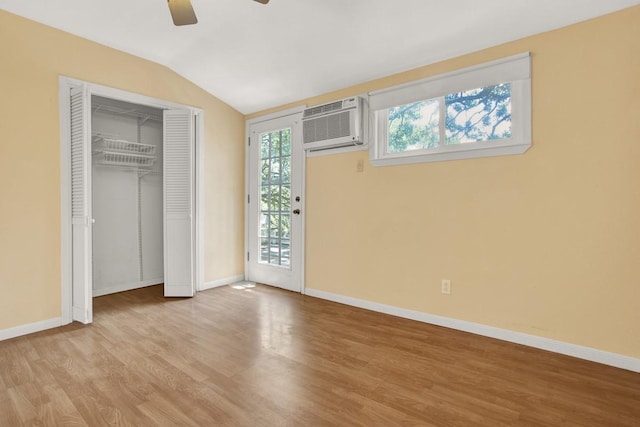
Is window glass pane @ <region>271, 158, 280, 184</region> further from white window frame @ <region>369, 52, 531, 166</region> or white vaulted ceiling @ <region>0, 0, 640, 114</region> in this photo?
white window frame @ <region>369, 52, 531, 166</region>

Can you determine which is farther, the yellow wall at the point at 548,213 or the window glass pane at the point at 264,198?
the window glass pane at the point at 264,198

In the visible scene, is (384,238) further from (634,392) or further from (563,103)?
(634,392)

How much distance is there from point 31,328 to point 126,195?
1.87 meters

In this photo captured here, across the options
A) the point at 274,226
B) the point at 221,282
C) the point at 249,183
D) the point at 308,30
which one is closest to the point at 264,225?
the point at 274,226

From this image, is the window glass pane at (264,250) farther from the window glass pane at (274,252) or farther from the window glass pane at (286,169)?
the window glass pane at (286,169)

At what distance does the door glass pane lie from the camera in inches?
163

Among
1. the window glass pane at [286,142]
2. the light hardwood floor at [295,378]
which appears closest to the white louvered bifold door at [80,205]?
the light hardwood floor at [295,378]

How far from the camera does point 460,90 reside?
278 centimetres

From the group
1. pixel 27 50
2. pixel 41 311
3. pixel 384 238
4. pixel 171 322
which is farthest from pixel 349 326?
pixel 27 50

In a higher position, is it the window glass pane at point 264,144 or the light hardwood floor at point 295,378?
the window glass pane at point 264,144

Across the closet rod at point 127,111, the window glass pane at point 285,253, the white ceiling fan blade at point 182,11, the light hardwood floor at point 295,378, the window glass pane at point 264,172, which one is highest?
the closet rod at point 127,111

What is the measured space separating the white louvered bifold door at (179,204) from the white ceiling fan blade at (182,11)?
6.25 ft

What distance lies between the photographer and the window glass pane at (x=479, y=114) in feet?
8.73

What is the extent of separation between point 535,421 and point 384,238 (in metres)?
1.87
